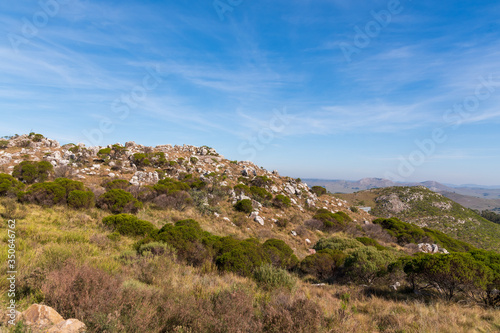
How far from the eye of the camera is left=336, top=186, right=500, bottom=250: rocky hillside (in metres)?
36.7

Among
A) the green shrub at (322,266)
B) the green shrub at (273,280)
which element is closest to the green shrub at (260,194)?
the green shrub at (322,266)

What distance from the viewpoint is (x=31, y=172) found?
1812cm

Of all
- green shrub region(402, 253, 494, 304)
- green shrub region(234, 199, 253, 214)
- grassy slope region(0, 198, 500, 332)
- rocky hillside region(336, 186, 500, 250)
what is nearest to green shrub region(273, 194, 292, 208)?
green shrub region(234, 199, 253, 214)

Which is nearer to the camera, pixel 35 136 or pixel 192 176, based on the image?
pixel 192 176

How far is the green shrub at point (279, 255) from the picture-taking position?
1053 centimetres

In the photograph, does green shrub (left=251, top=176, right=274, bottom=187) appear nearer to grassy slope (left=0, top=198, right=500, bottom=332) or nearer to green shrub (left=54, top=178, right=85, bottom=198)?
green shrub (left=54, top=178, right=85, bottom=198)

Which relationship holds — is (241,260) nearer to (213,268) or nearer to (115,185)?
(213,268)

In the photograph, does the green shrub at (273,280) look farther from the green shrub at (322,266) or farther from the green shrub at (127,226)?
the green shrub at (127,226)

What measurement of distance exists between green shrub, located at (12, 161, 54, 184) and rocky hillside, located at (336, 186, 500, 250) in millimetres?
55826

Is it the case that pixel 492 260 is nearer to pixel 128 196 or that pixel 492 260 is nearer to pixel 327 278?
pixel 327 278

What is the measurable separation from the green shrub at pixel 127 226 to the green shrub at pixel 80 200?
370 centimetres

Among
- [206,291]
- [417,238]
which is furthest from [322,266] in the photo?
[417,238]

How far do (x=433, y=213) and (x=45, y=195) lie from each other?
63405 millimetres

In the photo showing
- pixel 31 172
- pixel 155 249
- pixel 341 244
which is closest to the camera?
pixel 155 249
